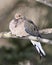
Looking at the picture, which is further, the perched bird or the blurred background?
the blurred background

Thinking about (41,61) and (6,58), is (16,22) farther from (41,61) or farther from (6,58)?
(6,58)

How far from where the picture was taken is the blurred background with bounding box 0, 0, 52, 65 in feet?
23.4

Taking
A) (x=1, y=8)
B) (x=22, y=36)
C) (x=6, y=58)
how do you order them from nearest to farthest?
(x=22, y=36) < (x=6, y=58) < (x=1, y=8)

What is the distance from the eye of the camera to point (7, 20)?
812cm

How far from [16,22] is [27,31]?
0.63 ft

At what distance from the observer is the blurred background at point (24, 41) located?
712cm

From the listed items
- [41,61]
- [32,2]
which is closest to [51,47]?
[41,61]

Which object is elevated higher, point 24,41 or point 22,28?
point 22,28

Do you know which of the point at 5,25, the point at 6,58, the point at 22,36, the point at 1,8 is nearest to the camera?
the point at 22,36

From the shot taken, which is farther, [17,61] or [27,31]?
[17,61]

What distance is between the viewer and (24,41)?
26.0 ft

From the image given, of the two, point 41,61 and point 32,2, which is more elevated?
point 32,2

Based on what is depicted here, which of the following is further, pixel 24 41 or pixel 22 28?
pixel 24 41

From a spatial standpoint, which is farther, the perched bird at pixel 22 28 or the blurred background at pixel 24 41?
the blurred background at pixel 24 41
